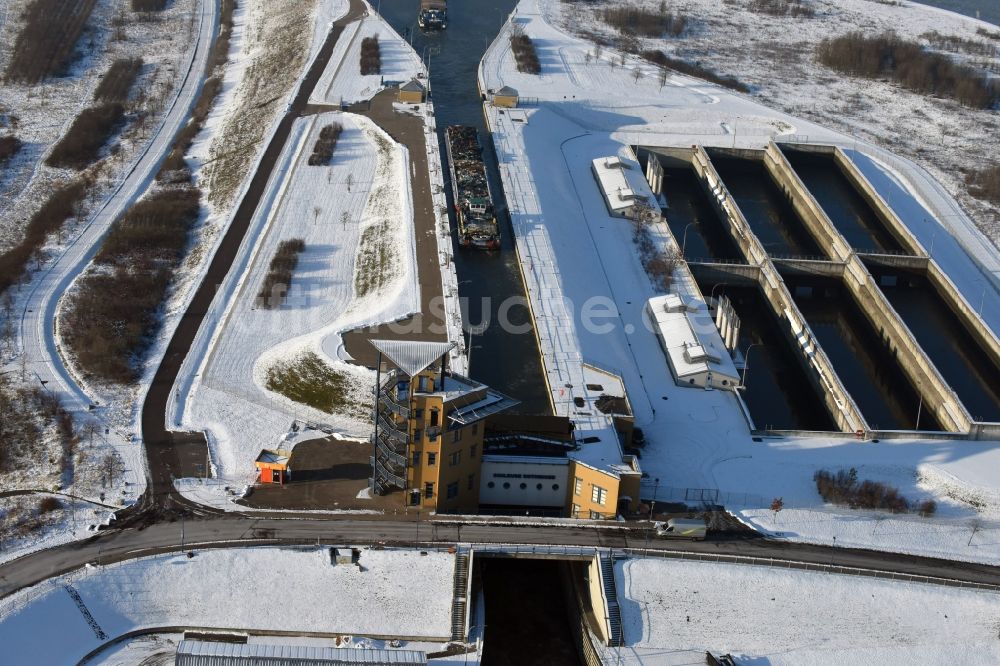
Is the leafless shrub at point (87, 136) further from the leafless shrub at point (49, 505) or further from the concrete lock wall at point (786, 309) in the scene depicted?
the leafless shrub at point (49, 505)

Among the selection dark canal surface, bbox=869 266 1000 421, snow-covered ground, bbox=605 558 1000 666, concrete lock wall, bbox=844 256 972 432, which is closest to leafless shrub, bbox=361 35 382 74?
concrete lock wall, bbox=844 256 972 432

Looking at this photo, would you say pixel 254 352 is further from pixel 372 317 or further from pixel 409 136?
pixel 409 136

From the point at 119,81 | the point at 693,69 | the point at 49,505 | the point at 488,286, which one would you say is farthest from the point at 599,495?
the point at 693,69

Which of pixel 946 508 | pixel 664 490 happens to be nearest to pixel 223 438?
pixel 664 490

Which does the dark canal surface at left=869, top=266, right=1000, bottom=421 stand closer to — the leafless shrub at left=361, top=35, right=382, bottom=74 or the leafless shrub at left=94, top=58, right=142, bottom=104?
the leafless shrub at left=361, top=35, right=382, bottom=74

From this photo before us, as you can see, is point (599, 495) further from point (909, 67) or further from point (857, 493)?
point (909, 67)

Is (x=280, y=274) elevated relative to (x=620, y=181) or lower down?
lower down
